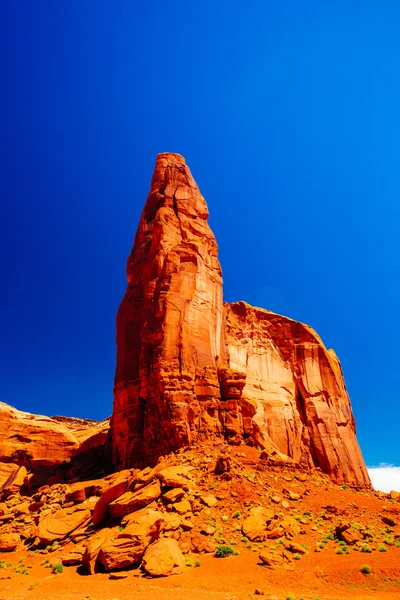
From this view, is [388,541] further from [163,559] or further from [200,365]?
[200,365]

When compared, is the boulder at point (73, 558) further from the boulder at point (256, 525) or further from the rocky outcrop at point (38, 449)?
the rocky outcrop at point (38, 449)

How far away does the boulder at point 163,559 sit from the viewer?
51.3ft

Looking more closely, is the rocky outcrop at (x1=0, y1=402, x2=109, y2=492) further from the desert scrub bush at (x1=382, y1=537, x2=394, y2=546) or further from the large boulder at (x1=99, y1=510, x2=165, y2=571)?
the desert scrub bush at (x1=382, y1=537, x2=394, y2=546)

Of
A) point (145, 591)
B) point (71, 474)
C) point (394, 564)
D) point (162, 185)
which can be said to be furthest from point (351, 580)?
point (162, 185)

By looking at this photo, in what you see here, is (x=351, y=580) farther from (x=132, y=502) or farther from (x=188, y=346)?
(x=188, y=346)

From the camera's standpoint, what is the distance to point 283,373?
50344 mm

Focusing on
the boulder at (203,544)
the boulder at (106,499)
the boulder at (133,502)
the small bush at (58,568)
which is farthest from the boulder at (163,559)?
the boulder at (106,499)

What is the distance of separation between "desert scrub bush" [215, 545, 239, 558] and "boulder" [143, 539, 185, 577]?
1504 mm

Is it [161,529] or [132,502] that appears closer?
[161,529]

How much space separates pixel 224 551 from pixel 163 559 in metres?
2.57

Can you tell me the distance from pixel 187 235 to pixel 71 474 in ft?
73.2

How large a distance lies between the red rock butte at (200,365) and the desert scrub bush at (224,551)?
29.6ft

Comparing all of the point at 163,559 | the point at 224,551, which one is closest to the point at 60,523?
the point at 163,559

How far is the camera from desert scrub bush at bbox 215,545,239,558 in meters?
16.9
